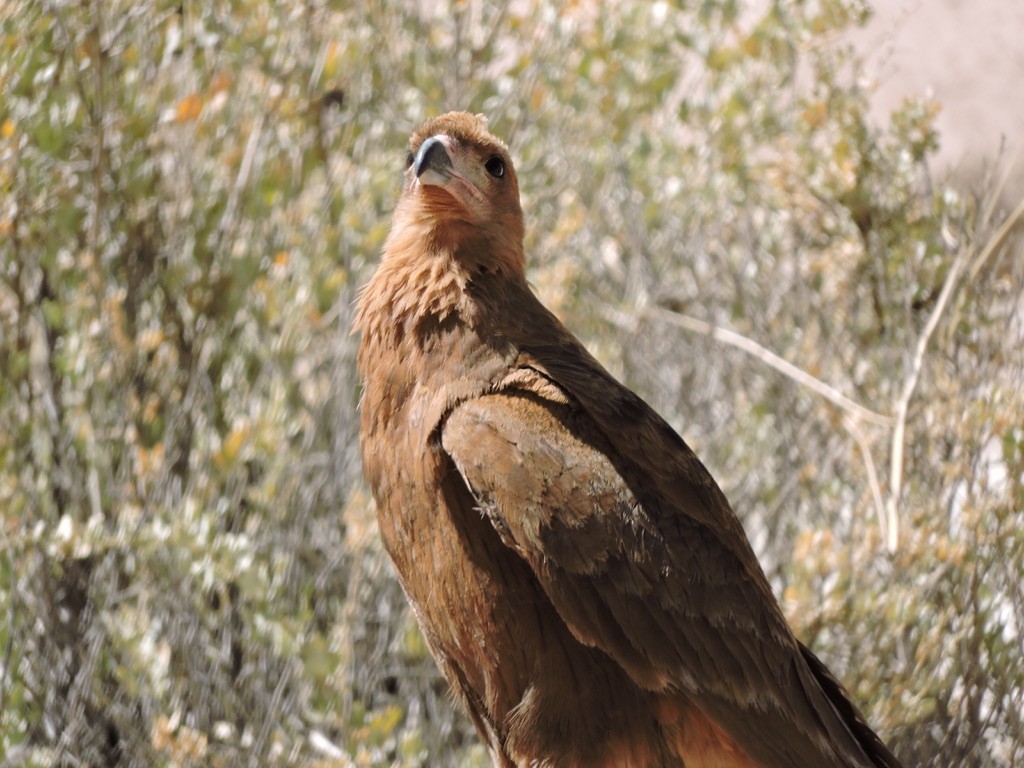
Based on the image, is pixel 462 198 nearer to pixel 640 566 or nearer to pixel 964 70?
pixel 640 566

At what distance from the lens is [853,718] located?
10.4ft

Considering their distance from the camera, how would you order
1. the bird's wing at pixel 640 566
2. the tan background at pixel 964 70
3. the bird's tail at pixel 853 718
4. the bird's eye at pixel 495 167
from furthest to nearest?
1. the tan background at pixel 964 70
2. the bird's eye at pixel 495 167
3. the bird's tail at pixel 853 718
4. the bird's wing at pixel 640 566

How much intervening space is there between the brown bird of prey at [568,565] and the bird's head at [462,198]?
0.18 meters

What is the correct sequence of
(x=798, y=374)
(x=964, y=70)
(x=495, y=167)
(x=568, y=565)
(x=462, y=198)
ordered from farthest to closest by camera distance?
(x=964, y=70)
(x=798, y=374)
(x=495, y=167)
(x=462, y=198)
(x=568, y=565)

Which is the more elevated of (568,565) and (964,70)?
(964,70)

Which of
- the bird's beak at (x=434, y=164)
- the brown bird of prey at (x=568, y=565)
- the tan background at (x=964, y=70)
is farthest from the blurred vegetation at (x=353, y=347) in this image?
the tan background at (x=964, y=70)

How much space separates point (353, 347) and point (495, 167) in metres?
1.62

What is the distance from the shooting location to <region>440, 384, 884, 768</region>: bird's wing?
110 inches

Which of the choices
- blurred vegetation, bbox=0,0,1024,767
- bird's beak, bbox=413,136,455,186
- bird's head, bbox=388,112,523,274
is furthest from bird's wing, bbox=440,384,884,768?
blurred vegetation, bbox=0,0,1024,767

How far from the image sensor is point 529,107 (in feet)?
17.9

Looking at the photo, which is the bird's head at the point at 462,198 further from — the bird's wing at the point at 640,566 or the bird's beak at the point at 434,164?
the bird's wing at the point at 640,566

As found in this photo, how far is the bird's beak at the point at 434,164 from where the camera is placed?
3.21 metres

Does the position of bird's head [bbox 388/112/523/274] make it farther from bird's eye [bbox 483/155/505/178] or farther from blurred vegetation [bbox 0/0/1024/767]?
blurred vegetation [bbox 0/0/1024/767]

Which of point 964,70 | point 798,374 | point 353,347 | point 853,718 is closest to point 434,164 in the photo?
point 798,374
